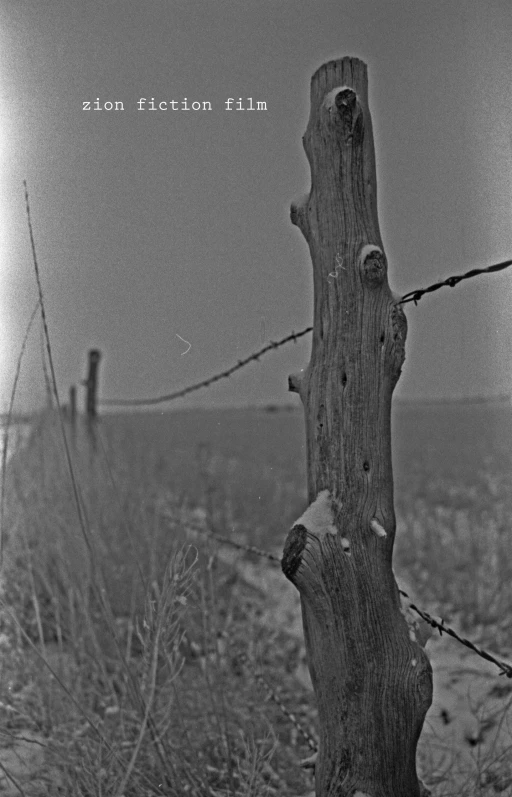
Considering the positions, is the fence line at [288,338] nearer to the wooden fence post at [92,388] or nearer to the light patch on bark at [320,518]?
the light patch on bark at [320,518]

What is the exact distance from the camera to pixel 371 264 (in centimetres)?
118

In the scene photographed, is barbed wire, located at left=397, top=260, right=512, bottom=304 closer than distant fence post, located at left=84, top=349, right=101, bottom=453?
Yes

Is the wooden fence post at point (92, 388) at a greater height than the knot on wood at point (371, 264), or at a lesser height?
lesser

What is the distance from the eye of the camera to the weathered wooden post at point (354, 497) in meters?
1.18

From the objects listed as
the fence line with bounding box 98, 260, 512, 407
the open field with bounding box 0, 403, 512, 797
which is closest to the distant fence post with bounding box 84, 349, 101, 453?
the open field with bounding box 0, 403, 512, 797

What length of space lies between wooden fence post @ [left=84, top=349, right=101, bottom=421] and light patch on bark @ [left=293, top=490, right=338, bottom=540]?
3.35 meters

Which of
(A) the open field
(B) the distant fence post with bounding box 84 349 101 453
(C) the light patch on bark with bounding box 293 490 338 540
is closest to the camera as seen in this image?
(C) the light patch on bark with bounding box 293 490 338 540

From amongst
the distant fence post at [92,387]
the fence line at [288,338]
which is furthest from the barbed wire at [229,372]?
the distant fence post at [92,387]

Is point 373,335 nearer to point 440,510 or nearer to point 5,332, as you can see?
point 5,332

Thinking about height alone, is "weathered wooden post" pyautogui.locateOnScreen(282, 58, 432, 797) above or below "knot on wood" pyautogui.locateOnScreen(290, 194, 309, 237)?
below

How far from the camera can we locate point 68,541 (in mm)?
2762

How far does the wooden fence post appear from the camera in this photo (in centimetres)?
445

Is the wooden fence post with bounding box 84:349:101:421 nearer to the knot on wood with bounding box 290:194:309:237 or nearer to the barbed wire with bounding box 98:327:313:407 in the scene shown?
the barbed wire with bounding box 98:327:313:407

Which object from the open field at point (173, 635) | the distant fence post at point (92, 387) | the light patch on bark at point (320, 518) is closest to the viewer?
the light patch on bark at point (320, 518)
